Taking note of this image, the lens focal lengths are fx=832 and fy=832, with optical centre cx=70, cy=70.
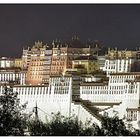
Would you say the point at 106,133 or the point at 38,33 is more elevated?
the point at 38,33

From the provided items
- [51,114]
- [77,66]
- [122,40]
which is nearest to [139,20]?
[122,40]

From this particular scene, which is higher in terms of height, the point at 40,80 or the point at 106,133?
the point at 40,80

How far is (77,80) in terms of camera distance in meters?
6.21

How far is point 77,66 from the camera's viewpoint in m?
6.21

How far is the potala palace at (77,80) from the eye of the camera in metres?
6.15

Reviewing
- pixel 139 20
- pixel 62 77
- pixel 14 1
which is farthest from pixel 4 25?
pixel 139 20

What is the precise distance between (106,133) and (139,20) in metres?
0.87

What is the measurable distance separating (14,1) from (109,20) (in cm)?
72

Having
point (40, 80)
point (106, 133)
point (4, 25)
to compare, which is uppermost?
point (4, 25)

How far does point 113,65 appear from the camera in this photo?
6.19m

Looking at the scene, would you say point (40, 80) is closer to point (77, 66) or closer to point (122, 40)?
point (77, 66)

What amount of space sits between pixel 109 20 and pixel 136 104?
658mm

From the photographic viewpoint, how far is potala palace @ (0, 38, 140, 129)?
615cm

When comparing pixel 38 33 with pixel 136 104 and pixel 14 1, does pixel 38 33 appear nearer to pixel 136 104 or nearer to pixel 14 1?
pixel 14 1
